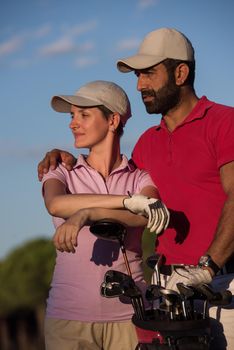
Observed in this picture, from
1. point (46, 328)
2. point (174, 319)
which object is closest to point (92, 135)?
point (46, 328)

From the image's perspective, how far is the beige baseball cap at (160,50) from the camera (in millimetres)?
5609

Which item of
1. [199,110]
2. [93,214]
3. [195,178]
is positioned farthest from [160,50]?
[93,214]

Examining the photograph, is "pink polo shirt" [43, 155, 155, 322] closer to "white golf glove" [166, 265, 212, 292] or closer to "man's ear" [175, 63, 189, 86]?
"man's ear" [175, 63, 189, 86]

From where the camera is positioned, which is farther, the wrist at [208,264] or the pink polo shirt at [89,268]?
the pink polo shirt at [89,268]

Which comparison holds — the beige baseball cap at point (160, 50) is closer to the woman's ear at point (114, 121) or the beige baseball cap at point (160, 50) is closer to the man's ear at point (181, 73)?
the man's ear at point (181, 73)

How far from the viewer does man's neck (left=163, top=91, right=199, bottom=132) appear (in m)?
5.67

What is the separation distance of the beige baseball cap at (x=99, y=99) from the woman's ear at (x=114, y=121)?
0.08ft

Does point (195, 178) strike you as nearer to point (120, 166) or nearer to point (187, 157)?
point (187, 157)

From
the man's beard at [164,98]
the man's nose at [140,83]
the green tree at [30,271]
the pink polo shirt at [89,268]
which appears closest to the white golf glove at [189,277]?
the pink polo shirt at [89,268]

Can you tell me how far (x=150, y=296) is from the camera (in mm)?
4797

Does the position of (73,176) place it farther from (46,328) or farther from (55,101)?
(46,328)

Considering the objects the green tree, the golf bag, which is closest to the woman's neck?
the golf bag

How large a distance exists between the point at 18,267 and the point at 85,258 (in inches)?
1064

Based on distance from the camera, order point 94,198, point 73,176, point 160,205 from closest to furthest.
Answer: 1. point 160,205
2. point 94,198
3. point 73,176
